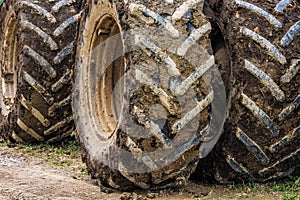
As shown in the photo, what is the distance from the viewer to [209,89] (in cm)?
234

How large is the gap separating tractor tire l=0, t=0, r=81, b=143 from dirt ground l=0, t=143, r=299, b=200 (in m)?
0.47

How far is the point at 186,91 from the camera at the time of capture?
226 centimetres

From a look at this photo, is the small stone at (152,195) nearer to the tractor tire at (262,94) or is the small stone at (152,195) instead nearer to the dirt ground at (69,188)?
the dirt ground at (69,188)

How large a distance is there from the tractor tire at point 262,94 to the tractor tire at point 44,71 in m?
1.46

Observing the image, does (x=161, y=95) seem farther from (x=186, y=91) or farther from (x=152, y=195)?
(x=152, y=195)

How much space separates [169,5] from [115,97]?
904 millimetres

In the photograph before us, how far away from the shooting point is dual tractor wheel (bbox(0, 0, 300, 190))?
2270 mm

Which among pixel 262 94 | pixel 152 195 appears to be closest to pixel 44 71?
pixel 152 195

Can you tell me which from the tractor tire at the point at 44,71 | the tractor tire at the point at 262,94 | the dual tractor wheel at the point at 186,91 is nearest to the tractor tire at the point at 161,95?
the dual tractor wheel at the point at 186,91

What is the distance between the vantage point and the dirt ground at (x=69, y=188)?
2430mm

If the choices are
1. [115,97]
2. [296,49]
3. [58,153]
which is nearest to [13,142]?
[58,153]

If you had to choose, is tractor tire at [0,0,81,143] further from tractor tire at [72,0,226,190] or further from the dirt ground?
tractor tire at [72,0,226,190]

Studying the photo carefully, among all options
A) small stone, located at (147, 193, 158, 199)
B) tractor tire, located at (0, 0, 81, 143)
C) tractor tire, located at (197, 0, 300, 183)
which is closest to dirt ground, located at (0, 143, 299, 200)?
small stone, located at (147, 193, 158, 199)

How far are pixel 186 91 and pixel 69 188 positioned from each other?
2.60 ft
